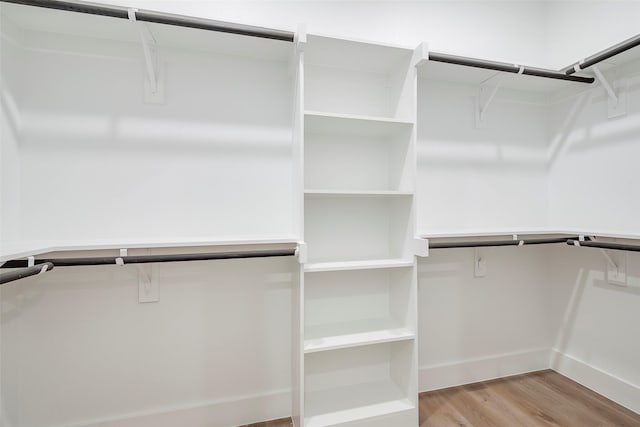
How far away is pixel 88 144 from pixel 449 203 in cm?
201

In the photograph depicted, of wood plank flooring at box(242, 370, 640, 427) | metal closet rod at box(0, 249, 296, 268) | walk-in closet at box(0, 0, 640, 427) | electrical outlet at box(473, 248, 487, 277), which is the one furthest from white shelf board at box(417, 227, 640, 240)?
wood plank flooring at box(242, 370, 640, 427)

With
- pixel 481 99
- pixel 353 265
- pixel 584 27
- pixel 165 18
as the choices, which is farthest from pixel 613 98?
pixel 165 18

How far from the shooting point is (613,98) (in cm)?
173

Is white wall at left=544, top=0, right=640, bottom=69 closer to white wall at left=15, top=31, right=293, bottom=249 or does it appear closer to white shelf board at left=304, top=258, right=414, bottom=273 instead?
white shelf board at left=304, top=258, right=414, bottom=273

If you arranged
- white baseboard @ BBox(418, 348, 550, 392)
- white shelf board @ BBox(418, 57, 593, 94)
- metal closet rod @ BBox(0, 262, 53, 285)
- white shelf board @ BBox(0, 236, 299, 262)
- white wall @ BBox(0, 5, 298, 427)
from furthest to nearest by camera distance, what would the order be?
1. white baseboard @ BBox(418, 348, 550, 392)
2. white shelf board @ BBox(418, 57, 593, 94)
3. white wall @ BBox(0, 5, 298, 427)
4. white shelf board @ BBox(0, 236, 299, 262)
5. metal closet rod @ BBox(0, 262, 53, 285)

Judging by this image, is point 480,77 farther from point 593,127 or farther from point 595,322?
point 595,322

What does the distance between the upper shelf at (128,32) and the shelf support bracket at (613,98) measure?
176 cm

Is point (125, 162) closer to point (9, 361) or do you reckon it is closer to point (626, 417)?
point (9, 361)

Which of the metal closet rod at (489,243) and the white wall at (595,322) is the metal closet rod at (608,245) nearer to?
the metal closet rod at (489,243)

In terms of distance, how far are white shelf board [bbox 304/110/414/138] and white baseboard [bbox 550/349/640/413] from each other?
6.23 feet

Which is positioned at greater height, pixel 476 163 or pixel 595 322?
Result: pixel 476 163

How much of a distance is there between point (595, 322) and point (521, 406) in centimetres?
72

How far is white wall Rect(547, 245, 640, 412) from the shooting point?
1.69m

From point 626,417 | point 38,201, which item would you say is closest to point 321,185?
point 38,201
